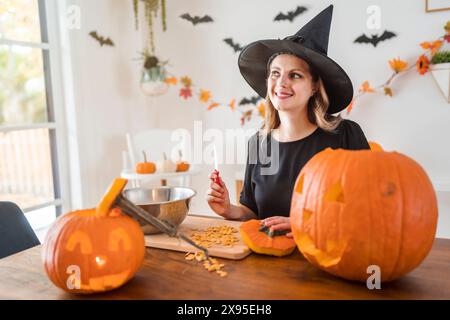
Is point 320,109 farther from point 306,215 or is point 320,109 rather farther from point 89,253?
point 89,253

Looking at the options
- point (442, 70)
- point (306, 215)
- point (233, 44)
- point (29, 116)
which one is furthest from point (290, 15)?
point (306, 215)

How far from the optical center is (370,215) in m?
0.65

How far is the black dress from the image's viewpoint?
1.33 meters

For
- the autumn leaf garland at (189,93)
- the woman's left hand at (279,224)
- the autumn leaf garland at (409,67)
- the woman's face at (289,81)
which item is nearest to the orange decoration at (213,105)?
the autumn leaf garland at (189,93)

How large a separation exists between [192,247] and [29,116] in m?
1.67

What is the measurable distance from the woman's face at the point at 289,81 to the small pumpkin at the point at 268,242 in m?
0.54

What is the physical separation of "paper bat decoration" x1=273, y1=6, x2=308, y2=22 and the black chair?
192 centimetres

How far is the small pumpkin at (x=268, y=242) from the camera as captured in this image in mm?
826

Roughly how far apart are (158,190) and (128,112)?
1729 mm

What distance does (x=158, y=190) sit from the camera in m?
1.10

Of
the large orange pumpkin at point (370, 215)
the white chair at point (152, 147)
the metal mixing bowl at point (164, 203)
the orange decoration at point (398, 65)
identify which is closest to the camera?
the large orange pumpkin at point (370, 215)

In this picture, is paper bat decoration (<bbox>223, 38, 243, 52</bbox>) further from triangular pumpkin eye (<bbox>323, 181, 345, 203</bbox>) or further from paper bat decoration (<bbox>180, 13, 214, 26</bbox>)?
triangular pumpkin eye (<bbox>323, 181, 345, 203</bbox>)

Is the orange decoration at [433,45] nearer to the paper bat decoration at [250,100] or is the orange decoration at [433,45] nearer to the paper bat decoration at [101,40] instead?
the paper bat decoration at [250,100]
